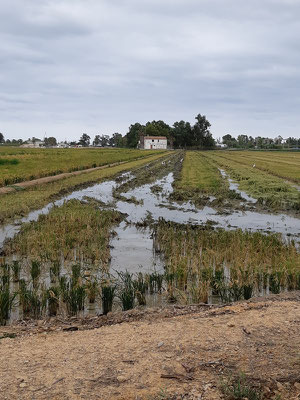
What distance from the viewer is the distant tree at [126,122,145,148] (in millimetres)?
138738

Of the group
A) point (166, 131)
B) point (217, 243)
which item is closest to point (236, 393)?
point (217, 243)

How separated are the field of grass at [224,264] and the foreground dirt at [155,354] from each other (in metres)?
1.22

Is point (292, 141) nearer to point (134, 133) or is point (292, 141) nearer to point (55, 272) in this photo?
point (134, 133)

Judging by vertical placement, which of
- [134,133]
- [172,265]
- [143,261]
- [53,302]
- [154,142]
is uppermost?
[134,133]

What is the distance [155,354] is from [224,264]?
5.16 m

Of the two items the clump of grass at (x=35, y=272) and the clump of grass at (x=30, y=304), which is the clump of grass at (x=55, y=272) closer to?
the clump of grass at (x=35, y=272)

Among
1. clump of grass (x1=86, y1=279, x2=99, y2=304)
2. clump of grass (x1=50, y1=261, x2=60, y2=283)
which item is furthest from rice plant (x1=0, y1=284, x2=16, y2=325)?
clump of grass (x1=50, y1=261, x2=60, y2=283)

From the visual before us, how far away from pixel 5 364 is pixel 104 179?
2739 cm

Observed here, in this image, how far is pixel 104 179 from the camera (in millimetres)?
31766

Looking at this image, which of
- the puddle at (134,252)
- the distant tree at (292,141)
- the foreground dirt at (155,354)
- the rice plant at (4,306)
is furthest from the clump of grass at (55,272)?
the distant tree at (292,141)

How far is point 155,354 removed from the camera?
488 centimetres

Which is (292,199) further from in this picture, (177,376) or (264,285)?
(177,376)

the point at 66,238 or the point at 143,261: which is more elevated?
the point at 66,238

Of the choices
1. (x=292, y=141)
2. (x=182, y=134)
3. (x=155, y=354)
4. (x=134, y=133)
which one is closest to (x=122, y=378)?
(x=155, y=354)
